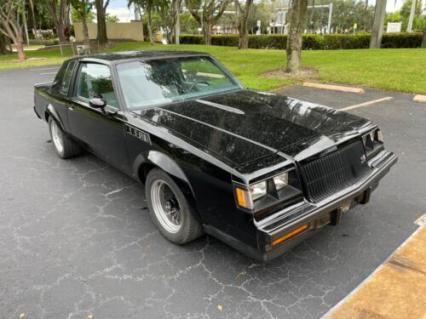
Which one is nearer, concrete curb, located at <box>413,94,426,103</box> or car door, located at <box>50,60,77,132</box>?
car door, located at <box>50,60,77,132</box>

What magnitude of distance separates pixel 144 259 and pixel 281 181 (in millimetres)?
1387

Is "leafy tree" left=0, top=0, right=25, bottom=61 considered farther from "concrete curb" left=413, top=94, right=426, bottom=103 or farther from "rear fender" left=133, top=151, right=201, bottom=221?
"rear fender" left=133, top=151, right=201, bottom=221

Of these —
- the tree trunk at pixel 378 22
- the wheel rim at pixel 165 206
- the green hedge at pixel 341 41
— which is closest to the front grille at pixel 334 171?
the wheel rim at pixel 165 206

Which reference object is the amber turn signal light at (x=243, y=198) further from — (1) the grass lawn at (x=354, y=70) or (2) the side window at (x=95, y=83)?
(1) the grass lawn at (x=354, y=70)

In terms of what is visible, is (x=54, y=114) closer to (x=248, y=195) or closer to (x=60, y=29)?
(x=248, y=195)

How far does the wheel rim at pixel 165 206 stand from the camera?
325 cm

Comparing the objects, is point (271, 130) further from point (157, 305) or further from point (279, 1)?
point (279, 1)

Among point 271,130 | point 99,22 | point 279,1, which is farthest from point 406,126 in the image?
point 279,1

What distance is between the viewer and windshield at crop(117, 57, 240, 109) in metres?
3.72

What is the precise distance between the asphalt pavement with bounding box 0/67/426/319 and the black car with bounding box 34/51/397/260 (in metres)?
0.39

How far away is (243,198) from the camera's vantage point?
237 centimetres

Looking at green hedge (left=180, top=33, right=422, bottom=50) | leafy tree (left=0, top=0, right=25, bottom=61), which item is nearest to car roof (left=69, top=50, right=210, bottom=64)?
leafy tree (left=0, top=0, right=25, bottom=61)

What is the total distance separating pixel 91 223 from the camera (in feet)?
12.0

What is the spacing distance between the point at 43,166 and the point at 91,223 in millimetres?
2003
